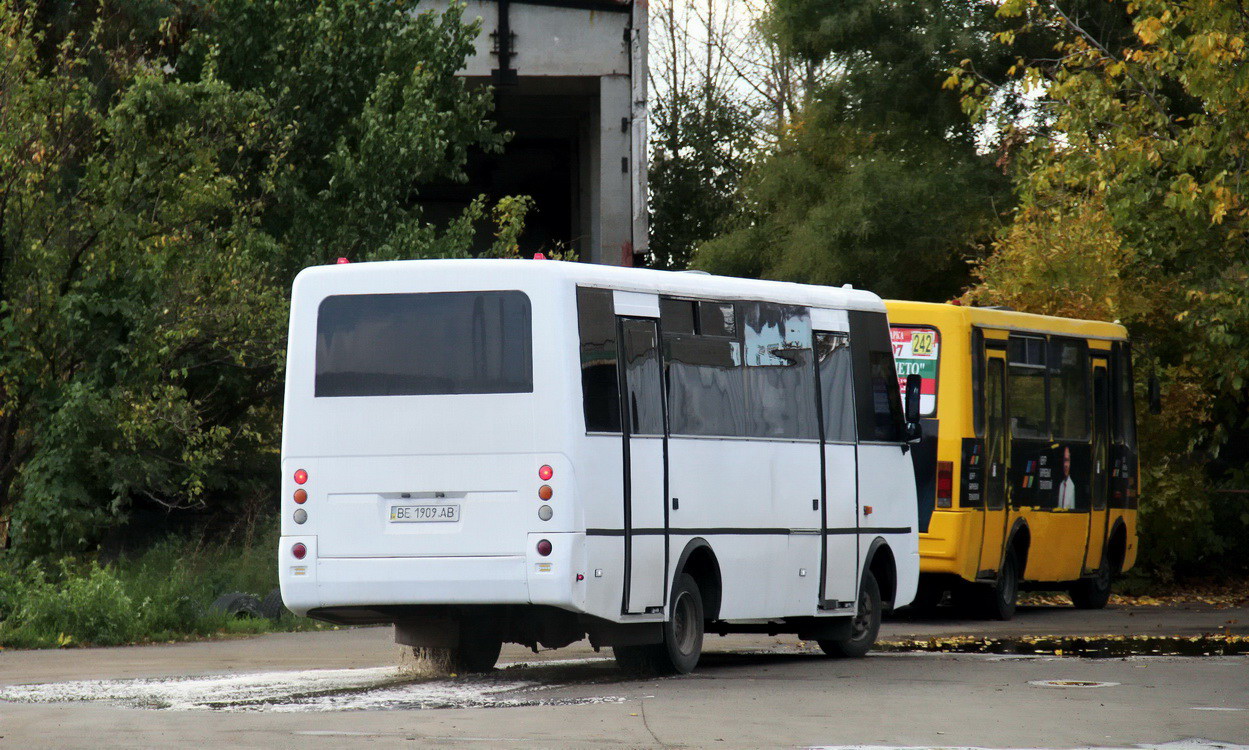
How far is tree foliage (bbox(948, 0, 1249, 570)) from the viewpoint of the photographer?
21.1m

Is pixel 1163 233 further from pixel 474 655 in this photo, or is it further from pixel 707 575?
pixel 474 655

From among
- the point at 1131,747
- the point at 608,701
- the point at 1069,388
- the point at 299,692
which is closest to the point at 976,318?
the point at 1069,388

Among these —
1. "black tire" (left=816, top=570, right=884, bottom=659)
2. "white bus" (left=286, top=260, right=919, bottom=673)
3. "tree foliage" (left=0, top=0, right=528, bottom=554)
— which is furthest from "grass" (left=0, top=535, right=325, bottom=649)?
"black tire" (left=816, top=570, right=884, bottom=659)

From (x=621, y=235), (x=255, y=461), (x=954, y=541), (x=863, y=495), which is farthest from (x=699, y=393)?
(x=621, y=235)

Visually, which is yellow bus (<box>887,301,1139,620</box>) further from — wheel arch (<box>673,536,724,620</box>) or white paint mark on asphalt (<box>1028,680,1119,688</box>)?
white paint mark on asphalt (<box>1028,680,1119,688</box>)

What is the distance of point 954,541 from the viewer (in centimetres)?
2022

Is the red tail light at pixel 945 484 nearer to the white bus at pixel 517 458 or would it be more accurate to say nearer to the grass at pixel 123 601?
the white bus at pixel 517 458

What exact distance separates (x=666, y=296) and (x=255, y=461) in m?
12.9

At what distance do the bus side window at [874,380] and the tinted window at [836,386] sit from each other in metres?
0.13

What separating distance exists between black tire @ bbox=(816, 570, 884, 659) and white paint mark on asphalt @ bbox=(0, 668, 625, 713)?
10.3 ft

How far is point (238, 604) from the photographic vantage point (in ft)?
66.5

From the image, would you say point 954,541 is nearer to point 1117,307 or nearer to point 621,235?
point 1117,307

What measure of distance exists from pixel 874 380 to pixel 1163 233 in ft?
28.2

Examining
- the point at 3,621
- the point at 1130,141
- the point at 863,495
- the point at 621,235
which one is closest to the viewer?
the point at 863,495
